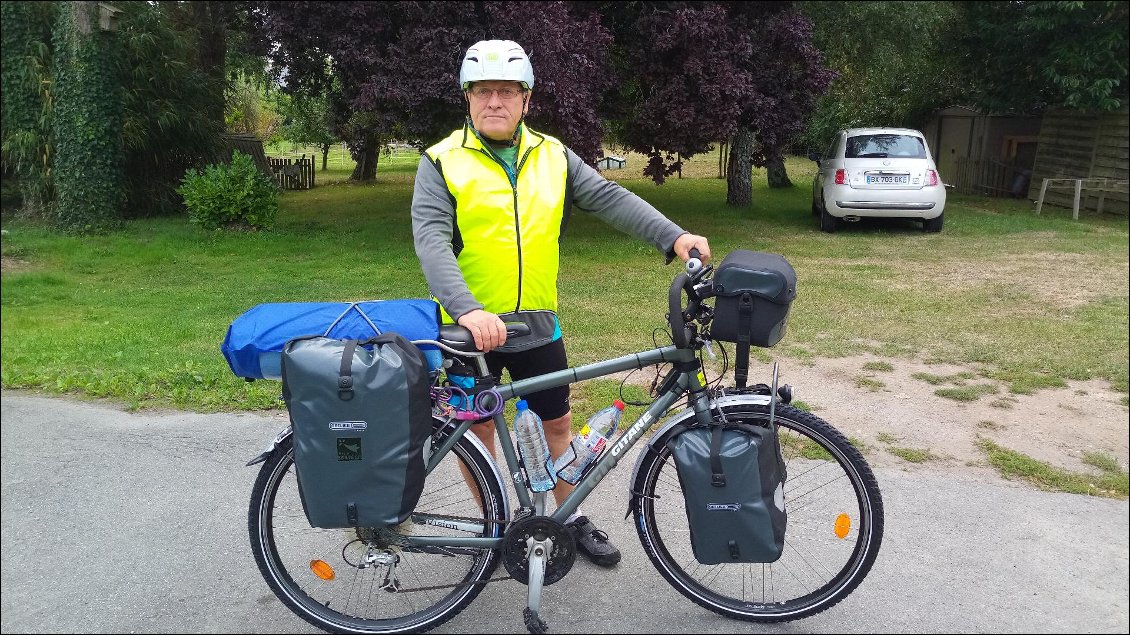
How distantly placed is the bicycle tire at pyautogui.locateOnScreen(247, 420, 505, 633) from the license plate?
39.0ft

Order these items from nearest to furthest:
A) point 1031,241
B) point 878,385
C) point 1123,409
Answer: point 1123,409
point 878,385
point 1031,241

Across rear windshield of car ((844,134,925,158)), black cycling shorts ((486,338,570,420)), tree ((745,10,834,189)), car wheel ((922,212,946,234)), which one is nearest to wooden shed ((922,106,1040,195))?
car wheel ((922,212,946,234))

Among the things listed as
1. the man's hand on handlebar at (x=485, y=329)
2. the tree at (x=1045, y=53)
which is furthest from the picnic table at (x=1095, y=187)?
the man's hand on handlebar at (x=485, y=329)

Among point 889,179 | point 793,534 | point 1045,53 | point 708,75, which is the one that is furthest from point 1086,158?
point 793,534

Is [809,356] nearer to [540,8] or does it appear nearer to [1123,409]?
[1123,409]

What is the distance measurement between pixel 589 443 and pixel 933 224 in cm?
1269

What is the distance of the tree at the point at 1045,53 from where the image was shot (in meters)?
15.7

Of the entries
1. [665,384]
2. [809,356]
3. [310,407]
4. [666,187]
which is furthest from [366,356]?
[666,187]

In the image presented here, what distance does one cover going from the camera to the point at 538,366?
3.37 m

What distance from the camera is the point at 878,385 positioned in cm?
595

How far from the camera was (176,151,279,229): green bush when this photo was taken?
45.8 ft

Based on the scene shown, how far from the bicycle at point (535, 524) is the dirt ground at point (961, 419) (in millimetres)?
1618

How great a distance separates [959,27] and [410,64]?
1308 cm

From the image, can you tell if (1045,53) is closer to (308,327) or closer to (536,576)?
(536,576)
